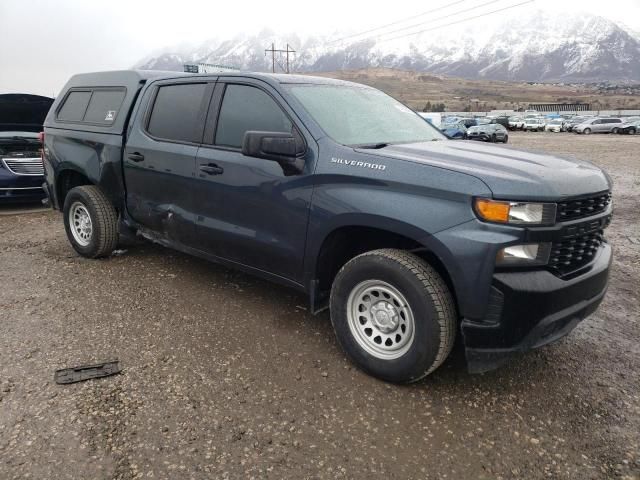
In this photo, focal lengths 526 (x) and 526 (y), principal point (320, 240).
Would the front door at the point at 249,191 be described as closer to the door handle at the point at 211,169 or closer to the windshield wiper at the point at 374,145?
the door handle at the point at 211,169

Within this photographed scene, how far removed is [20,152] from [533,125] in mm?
49562

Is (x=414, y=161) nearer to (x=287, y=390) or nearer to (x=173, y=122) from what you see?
(x=287, y=390)

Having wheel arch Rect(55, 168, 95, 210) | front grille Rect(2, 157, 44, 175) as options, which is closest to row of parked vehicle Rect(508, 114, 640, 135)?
front grille Rect(2, 157, 44, 175)

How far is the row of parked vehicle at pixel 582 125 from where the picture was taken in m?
41.9

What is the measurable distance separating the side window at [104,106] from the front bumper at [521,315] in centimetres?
382

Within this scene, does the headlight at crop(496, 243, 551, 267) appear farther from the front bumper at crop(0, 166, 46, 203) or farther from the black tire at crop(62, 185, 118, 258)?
the front bumper at crop(0, 166, 46, 203)

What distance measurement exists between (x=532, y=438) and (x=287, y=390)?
1356mm

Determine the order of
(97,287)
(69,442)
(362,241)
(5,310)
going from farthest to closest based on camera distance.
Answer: (97,287)
(5,310)
(362,241)
(69,442)

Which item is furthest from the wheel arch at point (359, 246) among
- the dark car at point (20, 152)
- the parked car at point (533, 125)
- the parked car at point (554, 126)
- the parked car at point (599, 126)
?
the parked car at point (533, 125)

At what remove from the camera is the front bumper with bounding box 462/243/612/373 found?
8.77 feet

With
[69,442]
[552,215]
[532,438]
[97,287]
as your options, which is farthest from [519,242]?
[97,287]

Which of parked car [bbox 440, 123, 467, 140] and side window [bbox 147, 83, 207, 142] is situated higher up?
side window [bbox 147, 83, 207, 142]

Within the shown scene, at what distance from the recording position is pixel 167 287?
4.73 metres

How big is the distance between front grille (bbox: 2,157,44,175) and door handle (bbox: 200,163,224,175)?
5284 mm
